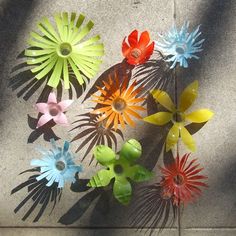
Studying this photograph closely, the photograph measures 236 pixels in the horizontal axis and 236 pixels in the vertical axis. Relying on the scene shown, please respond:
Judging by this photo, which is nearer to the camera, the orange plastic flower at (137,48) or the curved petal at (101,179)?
the curved petal at (101,179)

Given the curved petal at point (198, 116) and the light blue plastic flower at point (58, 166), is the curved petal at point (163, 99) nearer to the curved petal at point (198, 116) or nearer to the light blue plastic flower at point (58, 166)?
the curved petal at point (198, 116)

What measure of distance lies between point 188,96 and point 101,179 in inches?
27.5

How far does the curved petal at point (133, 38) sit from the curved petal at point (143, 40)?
0.03 meters

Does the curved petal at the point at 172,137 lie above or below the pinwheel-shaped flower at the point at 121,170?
above

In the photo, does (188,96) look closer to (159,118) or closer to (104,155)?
(159,118)

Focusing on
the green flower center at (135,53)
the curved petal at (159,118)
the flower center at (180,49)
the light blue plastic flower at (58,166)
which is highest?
the flower center at (180,49)

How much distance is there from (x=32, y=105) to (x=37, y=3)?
64cm

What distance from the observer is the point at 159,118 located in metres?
2.73

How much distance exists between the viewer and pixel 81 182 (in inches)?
108

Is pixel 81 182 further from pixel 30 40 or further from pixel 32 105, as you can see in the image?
pixel 30 40

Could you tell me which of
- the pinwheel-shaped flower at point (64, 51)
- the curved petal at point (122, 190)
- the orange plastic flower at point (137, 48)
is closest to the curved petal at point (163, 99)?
the orange plastic flower at point (137, 48)

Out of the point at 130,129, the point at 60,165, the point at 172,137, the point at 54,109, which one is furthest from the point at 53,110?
the point at 172,137

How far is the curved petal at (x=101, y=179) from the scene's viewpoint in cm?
264

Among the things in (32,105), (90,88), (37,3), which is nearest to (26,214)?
(32,105)
